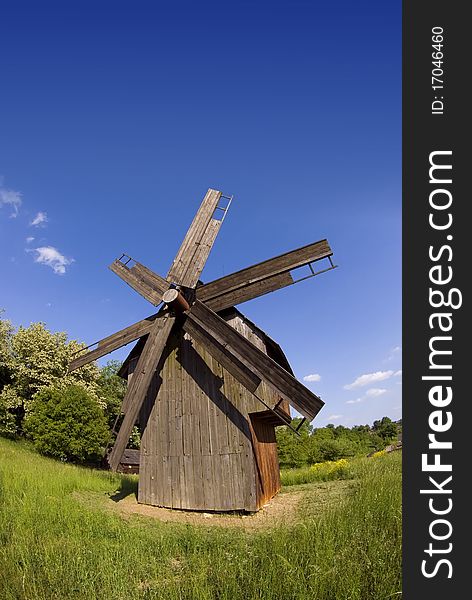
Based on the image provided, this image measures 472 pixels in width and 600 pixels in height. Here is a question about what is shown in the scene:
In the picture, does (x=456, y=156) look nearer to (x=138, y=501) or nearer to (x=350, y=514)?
(x=350, y=514)

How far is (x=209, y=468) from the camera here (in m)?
11.0

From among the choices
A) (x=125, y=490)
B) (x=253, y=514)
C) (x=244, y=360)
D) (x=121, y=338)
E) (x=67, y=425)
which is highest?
(x=121, y=338)

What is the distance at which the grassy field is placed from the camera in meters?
3.92

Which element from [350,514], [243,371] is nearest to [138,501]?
[243,371]

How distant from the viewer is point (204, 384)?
11.5 m

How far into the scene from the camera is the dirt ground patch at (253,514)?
928 cm

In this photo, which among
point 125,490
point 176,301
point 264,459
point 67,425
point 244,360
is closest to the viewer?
point 244,360

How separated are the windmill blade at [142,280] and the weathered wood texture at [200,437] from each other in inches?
55.3

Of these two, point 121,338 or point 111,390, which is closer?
point 121,338

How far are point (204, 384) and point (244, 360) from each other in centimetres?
174

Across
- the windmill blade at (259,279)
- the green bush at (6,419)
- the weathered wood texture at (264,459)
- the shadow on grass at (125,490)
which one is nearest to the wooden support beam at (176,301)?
the windmill blade at (259,279)

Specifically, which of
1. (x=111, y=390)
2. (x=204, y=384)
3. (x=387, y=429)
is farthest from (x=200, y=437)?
(x=387, y=429)

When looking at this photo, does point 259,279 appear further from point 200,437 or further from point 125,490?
point 125,490

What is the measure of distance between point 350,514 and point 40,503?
6780 mm
